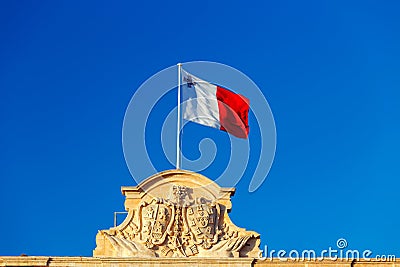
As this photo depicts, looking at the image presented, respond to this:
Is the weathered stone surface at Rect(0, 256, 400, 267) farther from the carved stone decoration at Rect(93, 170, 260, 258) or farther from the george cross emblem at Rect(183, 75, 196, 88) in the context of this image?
the george cross emblem at Rect(183, 75, 196, 88)

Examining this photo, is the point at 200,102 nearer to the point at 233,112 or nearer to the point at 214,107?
the point at 214,107

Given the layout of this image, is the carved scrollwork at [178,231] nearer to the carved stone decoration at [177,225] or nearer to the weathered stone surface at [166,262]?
the carved stone decoration at [177,225]

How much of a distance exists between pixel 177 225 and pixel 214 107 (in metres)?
5.23

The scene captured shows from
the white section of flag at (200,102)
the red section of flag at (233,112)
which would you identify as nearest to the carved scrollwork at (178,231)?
the white section of flag at (200,102)

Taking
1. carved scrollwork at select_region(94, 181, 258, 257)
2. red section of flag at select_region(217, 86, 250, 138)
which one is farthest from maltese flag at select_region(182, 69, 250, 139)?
carved scrollwork at select_region(94, 181, 258, 257)

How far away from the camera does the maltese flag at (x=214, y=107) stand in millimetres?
38938

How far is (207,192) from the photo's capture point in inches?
1483

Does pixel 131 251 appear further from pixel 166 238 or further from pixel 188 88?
pixel 188 88

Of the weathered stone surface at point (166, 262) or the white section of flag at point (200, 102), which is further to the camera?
the white section of flag at point (200, 102)

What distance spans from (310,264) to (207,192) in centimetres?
491

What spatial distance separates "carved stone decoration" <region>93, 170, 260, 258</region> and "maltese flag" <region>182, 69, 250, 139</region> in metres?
2.67

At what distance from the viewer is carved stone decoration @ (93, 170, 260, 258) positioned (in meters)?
37.0

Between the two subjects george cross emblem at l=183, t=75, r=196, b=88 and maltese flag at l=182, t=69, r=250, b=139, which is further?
george cross emblem at l=183, t=75, r=196, b=88

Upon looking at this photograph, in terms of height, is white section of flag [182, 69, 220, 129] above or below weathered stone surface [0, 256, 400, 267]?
above
